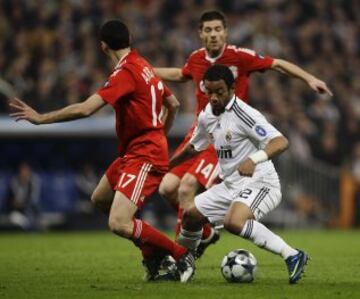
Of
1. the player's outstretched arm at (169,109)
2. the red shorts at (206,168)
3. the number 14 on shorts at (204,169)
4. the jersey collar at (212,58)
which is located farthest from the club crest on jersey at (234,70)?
the player's outstretched arm at (169,109)

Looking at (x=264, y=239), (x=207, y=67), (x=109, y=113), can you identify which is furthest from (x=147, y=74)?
(x=109, y=113)

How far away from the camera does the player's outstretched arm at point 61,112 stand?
9.06 m

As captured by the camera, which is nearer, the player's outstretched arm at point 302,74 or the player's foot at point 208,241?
the player's outstretched arm at point 302,74

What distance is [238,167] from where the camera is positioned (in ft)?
A: 30.6

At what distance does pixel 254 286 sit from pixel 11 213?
12518 mm

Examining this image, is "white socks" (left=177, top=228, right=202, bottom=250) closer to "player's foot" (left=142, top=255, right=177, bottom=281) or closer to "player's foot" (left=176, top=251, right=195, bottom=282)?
"player's foot" (left=142, top=255, right=177, bottom=281)

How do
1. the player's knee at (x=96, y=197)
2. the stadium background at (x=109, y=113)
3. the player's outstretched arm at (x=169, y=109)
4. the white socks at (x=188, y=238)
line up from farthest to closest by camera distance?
the stadium background at (x=109, y=113) < the white socks at (x=188, y=238) < the player's outstretched arm at (x=169, y=109) < the player's knee at (x=96, y=197)

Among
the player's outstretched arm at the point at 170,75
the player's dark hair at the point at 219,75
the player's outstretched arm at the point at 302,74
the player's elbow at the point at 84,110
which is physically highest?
the player's dark hair at the point at 219,75

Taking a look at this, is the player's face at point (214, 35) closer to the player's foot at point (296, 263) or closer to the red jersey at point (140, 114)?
the red jersey at point (140, 114)

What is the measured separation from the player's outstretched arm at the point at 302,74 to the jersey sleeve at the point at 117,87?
183 cm

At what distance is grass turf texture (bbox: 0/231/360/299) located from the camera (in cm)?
887

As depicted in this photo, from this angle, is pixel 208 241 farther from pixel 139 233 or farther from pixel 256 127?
pixel 256 127

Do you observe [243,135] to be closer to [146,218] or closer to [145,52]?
[146,218]

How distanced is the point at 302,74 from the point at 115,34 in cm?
212
